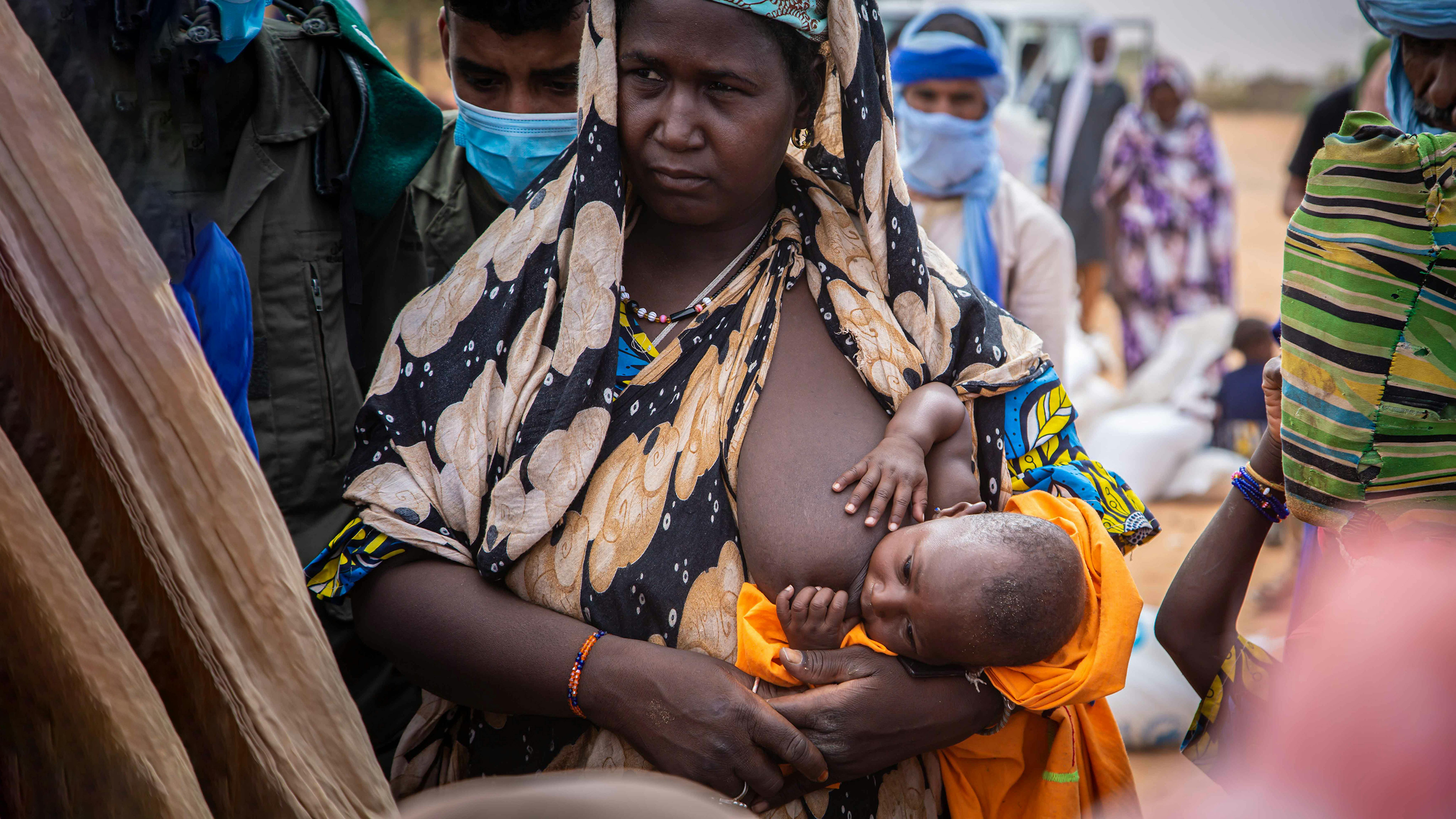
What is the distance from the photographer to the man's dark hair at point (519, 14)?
2.50m

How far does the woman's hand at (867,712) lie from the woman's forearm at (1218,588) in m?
0.44

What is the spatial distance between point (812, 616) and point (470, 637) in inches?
23.3

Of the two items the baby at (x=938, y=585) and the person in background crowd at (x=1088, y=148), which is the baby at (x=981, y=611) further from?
the person in background crowd at (x=1088, y=148)

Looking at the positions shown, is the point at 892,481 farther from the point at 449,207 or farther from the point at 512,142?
the point at 449,207

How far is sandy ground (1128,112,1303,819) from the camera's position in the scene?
1452 millimetres

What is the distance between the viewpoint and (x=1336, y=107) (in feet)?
18.1

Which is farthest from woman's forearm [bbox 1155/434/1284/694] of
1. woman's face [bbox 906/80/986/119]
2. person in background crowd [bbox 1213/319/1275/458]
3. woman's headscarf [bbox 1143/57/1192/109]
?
woman's headscarf [bbox 1143/57/1192/109]

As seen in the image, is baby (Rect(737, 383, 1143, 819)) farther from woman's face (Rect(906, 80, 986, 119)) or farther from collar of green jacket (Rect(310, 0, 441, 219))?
woman's face (Rect(906, 80, 986, 119))

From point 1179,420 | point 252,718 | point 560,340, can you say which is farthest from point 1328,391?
point 1179,420

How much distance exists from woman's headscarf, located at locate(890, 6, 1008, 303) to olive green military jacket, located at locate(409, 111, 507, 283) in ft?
6.72

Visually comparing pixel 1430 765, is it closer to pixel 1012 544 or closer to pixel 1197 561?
pixel 1012 544

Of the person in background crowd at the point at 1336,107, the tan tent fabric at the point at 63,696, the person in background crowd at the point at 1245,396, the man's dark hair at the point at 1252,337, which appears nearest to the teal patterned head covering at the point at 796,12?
the tan tent fabric at the point at 63,696

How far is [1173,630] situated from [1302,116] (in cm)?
3581

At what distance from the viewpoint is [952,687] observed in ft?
5.92
